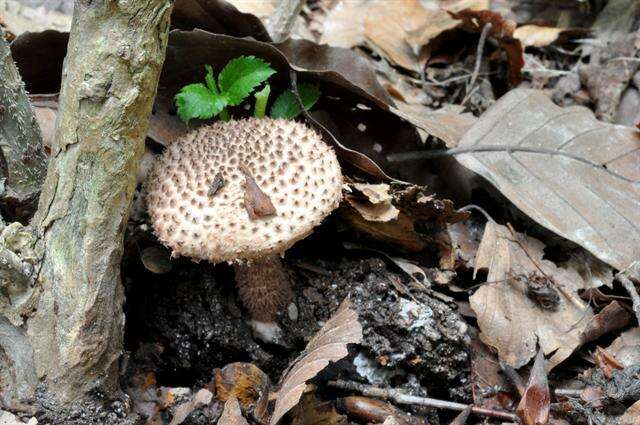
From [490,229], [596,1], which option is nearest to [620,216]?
[490,229]

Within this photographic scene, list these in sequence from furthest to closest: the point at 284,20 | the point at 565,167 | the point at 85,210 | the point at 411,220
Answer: the point at 284,20, the point at 565,167, the point at 411,220, the point at 85,210

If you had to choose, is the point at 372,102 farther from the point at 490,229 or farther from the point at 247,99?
the point at 490,229

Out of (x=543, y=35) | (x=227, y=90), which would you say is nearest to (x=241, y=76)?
(x=227, y=90)

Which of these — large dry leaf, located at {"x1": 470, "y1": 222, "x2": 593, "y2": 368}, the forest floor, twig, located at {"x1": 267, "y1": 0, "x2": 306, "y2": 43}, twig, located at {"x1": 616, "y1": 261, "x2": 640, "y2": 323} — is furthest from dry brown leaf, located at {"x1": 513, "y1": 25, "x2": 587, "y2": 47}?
twig, located at {"x1": 616, "y1": 261, "x2": 640, "y2": 323}

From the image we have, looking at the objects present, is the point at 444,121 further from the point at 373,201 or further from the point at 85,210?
the point at 85,210

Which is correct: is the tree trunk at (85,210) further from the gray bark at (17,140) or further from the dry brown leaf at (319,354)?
the dry brown leaf at (319,354)

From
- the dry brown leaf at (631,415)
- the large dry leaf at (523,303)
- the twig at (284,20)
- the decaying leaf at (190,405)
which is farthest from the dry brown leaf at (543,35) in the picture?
the decaying leaf at (190,405)

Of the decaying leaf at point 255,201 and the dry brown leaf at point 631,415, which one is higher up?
the decaying leaf at point 255,201
